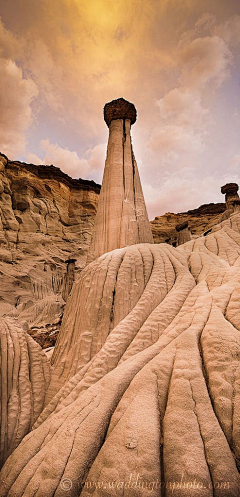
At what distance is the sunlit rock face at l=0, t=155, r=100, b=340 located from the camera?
12.0 meters

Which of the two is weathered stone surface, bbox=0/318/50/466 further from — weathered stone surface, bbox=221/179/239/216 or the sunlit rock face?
weathered stone surface, bbox=221/179/239/216

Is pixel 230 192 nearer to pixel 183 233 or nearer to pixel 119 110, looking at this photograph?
pixel 183 233

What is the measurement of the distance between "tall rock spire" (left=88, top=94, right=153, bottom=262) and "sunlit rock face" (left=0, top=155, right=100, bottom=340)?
691cm

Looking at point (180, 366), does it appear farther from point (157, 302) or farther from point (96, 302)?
point (96, 302)

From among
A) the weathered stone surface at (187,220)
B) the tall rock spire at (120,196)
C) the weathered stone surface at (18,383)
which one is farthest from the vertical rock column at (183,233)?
the weathered stone surface at (18,383)

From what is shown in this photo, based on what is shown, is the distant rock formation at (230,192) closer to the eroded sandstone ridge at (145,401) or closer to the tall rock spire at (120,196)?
the tall rock spire at (120,196)

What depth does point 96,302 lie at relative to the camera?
253cm

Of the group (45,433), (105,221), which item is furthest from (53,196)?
(45,433)

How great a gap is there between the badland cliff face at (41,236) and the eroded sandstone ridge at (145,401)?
8485 millimetres

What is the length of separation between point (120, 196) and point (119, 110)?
3116 mm

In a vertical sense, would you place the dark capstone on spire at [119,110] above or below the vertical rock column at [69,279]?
above

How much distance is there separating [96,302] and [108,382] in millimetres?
1044

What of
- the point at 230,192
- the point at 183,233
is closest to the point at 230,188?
the point at 230,192

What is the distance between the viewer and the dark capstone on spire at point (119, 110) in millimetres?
7027
